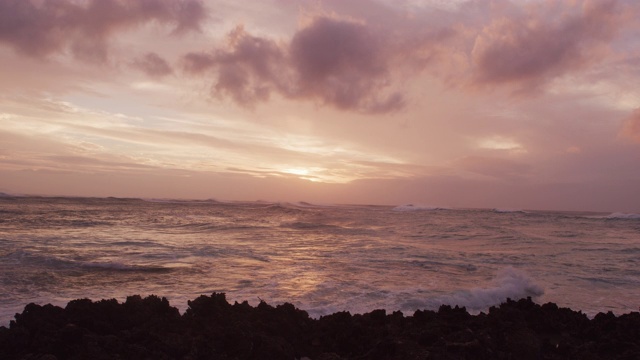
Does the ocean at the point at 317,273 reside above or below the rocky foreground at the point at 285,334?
below

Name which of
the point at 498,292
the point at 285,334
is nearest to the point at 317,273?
the point at 498,292

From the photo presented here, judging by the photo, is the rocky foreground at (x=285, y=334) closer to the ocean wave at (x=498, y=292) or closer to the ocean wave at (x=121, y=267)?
the ocean wave at (x=498, y=292)

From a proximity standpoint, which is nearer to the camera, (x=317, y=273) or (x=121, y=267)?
(x=317, y=273)

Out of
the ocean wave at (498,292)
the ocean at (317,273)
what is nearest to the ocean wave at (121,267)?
the ocean at (317,273)

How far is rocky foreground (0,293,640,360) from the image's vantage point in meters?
6.00

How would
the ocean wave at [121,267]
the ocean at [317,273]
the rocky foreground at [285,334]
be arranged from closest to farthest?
the rocky foreground at [285,334]
the ocean at [317,273]
the ocean wave at [121,267]

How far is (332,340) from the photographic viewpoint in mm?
6977

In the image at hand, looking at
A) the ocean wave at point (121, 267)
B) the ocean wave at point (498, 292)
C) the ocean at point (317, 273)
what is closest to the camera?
the ocean at point (317, 273)

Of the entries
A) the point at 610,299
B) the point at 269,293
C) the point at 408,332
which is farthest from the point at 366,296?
the point at 610,299

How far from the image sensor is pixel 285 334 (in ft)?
23.4

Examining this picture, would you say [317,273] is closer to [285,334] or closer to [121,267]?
[121,267]

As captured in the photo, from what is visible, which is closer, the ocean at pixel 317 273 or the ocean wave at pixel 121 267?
the ocean at pixel 317 273

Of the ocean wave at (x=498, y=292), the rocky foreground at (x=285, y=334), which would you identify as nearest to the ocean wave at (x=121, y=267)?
the rocky foreground at (x=285, y=334)

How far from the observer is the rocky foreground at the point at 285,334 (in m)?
6.00
